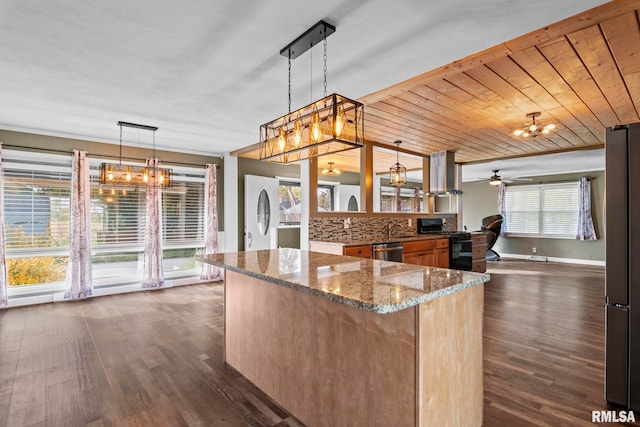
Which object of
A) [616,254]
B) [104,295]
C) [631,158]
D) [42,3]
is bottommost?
[104,295]

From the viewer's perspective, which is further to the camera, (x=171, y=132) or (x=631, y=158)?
(x=171, y=132)

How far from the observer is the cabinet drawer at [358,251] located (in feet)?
13.4

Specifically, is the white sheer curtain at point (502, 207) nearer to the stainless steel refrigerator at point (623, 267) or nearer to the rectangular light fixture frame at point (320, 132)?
the stainless steel refrigerator at point (623, 267)

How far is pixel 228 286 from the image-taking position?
108 inches

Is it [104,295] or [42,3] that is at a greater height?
[42,3]

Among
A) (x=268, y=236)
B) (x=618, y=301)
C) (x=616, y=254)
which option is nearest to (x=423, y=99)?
(x=616, y=254)

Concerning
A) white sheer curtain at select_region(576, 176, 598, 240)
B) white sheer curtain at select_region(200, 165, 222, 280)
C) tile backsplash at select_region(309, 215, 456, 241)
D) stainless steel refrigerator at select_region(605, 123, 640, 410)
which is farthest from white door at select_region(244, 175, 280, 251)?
white sheer curtain at select_region(576, 176, 598, 240)

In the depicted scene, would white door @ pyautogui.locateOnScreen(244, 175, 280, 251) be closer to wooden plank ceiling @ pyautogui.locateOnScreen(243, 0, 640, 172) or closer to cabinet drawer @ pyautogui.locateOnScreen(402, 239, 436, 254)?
wooden plank ceiling @ pyautogui.locateOnScreen(243, 0, 640, 172)

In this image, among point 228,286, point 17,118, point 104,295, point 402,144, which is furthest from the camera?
point 402,144

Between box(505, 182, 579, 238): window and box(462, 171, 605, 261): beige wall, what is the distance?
0.20 m

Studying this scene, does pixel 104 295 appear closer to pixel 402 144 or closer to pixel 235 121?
pixel 235 121

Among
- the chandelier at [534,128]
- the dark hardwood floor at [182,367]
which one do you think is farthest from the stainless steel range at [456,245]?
the chandelier at [534,128]

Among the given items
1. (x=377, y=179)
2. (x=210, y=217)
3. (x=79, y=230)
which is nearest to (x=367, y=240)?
(x=210, y=217)

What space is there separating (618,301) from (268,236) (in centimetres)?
526
